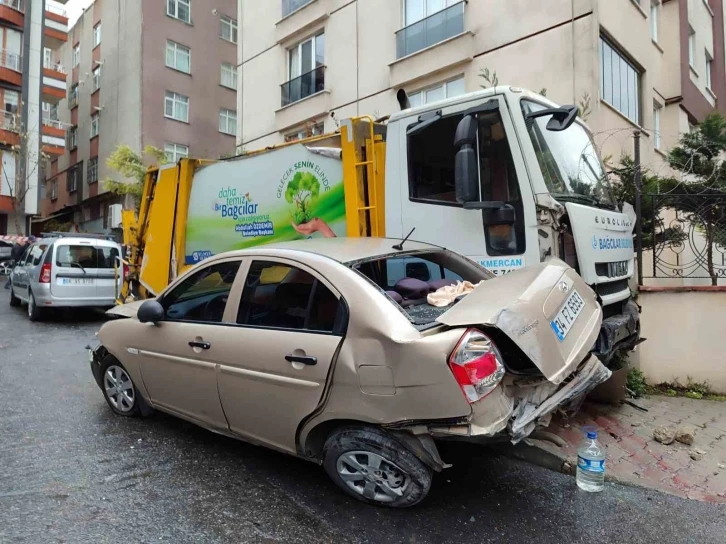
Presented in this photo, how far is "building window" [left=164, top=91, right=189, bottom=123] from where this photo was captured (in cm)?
2472

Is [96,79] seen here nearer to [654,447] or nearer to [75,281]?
[75,281]

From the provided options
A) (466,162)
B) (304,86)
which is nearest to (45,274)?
(466,162)

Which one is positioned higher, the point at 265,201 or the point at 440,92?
the point at 440,92

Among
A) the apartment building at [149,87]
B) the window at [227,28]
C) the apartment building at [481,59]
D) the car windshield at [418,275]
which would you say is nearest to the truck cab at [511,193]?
the car windshield at [418,275]

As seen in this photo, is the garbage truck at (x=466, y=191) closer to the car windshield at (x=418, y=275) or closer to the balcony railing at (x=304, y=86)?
the car windshield at (x=418, y=275)

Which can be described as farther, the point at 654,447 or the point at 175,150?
the point at 175,150

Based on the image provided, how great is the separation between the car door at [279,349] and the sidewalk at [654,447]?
186 cm

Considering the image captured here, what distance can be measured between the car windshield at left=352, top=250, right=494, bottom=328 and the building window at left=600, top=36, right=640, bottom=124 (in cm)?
772

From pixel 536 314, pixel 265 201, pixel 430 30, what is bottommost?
pixel 536 314

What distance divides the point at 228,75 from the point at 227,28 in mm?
2417

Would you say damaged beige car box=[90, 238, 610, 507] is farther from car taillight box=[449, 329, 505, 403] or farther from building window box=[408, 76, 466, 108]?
building window box=[408, 76, 466, 108]

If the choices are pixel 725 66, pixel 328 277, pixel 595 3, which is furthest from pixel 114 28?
pixel 328 277

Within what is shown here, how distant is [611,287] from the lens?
4.44 m

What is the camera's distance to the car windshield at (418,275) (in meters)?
3.31
